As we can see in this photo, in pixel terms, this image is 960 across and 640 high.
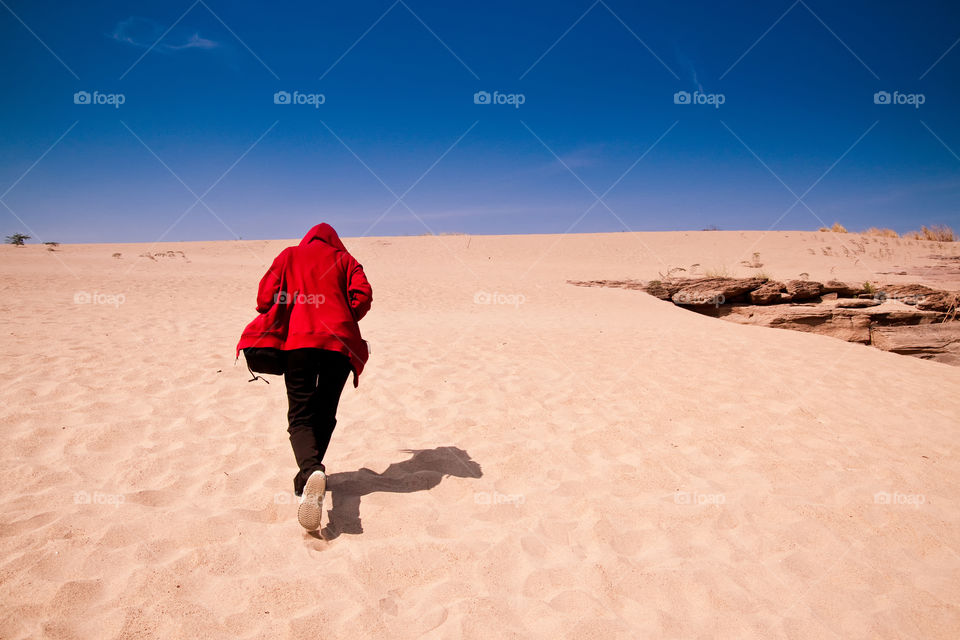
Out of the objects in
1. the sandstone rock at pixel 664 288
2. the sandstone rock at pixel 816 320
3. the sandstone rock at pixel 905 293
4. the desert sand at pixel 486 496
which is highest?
the sandstone rock at pixel 664 288

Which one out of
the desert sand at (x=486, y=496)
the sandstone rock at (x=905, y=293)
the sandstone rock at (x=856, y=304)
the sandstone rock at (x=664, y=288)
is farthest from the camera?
the sandstone rock at (x=664, y=288)

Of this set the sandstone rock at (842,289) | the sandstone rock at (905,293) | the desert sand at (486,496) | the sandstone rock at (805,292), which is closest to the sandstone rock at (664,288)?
the sandstone rock at (805,292)

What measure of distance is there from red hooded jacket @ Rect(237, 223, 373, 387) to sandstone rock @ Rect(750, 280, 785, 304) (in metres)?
11.5

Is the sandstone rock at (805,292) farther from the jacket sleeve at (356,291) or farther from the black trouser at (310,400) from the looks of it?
the black trouser at (310,400)

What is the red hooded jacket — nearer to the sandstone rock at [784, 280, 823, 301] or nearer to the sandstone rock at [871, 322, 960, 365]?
the sandstone rock at [871, 322, 960, 365]

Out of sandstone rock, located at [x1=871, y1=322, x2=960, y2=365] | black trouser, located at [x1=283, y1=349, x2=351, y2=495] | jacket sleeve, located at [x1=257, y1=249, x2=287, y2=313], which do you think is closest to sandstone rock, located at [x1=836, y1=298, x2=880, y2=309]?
sandstone rock, located at [x1=871, y1=322, x2=960, y2=365]

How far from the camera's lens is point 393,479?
11.7ft

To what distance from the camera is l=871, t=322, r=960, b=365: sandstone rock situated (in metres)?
9.23

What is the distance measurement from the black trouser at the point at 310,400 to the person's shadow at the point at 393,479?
337 mm

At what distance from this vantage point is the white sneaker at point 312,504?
8.55ft

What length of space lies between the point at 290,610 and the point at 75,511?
1.70m

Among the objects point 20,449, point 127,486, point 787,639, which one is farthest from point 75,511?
point 787,639

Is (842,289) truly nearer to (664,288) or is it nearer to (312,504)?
Answer: (664,288)


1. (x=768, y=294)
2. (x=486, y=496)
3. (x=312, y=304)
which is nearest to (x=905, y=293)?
(x=768, y=294)
